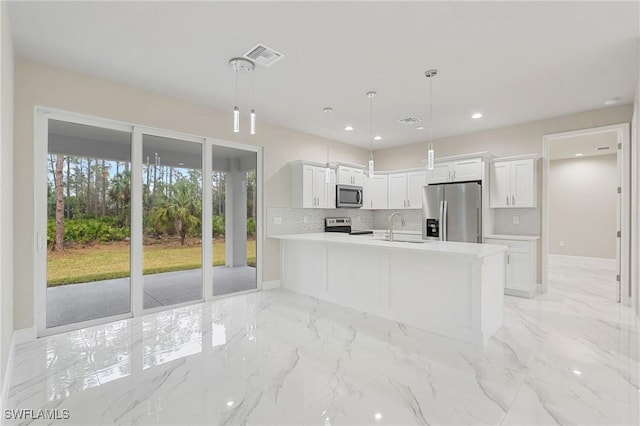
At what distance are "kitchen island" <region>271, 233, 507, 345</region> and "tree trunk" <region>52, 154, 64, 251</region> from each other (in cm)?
265

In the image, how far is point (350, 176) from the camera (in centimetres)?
585

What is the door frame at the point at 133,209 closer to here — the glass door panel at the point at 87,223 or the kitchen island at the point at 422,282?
the glass door panel at the point at 87,223

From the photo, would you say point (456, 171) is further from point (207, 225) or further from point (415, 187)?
point (207, 225)

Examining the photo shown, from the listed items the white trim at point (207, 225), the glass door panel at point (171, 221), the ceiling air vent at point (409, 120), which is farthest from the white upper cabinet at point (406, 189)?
the glass door panel at point (171, 221)

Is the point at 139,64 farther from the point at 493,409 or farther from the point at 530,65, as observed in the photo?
the point at 493,409

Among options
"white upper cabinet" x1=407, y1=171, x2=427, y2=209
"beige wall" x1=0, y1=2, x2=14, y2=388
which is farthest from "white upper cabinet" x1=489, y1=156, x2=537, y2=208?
"beige wall" x1=0, y1=2, x2=14, y2=388

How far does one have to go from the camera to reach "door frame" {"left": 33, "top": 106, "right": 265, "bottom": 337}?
2.98 meters

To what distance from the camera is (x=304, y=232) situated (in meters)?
5.45

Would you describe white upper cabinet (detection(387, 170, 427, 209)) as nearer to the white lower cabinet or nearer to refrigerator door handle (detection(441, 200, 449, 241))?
refrigerator door handle (detection(441, 200, 449, 241))

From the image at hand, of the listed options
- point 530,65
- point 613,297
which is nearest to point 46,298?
point 530,65

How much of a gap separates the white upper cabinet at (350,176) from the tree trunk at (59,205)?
A: 389cm

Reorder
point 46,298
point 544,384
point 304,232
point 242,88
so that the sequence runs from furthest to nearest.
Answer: point 304,232 < point 242,88 < point 46,298 < point 544,384

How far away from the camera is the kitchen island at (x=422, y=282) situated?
282cm

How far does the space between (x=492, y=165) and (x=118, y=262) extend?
5431 millimetres
